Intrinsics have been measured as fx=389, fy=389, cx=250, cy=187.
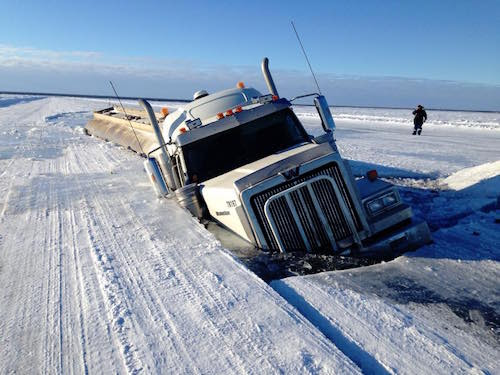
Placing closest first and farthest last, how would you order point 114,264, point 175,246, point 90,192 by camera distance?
point 114,264 < point 175,246 < point 90,192

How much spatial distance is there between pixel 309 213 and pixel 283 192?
46 cm

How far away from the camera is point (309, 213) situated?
5168 millimetres

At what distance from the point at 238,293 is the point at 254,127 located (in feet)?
11.0

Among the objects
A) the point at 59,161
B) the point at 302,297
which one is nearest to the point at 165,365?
the point at 302,297

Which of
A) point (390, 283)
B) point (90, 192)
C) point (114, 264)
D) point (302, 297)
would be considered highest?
point (90, 192)

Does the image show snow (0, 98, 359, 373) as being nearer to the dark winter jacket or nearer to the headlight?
the headlight

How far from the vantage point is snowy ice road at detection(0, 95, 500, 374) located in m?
3.44

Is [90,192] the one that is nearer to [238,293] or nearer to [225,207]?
[225,207]

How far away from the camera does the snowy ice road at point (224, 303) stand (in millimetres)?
3441

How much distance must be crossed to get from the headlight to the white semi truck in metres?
0.01

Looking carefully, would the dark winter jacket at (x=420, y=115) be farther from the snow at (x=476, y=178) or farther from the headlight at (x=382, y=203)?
the headlight at (x=382, y=203)

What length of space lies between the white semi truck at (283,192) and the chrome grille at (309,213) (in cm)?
1

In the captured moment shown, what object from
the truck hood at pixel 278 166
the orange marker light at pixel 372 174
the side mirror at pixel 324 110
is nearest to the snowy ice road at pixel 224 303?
the truck hood at pixel 278 166

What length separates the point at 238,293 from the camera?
4484 millimetres
